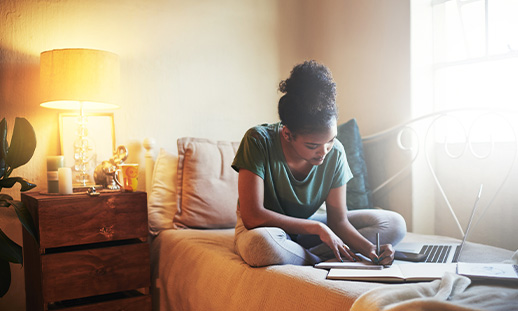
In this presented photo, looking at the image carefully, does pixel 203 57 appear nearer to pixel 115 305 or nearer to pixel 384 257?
pixel 115 305

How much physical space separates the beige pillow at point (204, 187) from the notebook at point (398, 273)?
36.6 inches

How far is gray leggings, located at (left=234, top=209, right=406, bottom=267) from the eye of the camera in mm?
1446

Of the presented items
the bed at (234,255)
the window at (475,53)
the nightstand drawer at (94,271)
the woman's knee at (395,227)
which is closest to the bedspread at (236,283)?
the bed at (234,255)

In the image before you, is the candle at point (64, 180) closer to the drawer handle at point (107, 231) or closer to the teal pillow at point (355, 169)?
the drawer handle at point (107, 231)

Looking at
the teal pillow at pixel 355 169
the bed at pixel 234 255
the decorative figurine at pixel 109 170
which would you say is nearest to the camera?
the bed at pixel 234 255

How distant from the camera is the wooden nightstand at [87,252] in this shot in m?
1.75

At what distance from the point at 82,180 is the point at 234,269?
951 millimetres

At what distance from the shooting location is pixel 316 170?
1729mm

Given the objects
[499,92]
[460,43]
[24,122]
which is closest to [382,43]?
[460,43]

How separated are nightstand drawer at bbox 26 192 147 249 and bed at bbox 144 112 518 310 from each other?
201mm

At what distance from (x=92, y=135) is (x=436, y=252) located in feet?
5.15

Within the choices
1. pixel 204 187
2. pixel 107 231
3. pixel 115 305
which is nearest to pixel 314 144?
pixel 204 187

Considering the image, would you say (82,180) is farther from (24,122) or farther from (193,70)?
(193,70)

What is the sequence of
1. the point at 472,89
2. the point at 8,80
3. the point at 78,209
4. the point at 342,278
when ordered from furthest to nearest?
the point at 472,89 < the point at 8,80 < the point at 78,209 < the point at 342,278
